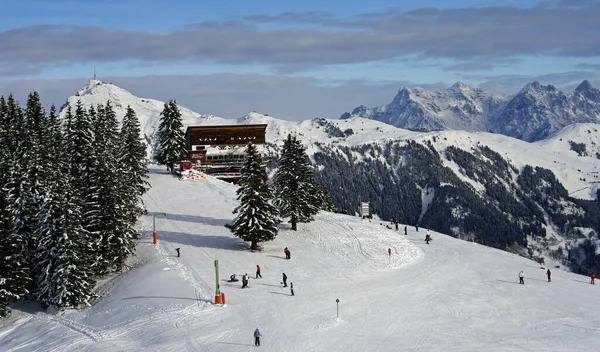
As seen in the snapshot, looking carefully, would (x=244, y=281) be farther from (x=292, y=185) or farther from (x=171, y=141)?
(x=171, y=141)

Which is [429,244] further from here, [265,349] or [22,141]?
[22,141]

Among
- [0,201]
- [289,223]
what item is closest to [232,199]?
[289,223]

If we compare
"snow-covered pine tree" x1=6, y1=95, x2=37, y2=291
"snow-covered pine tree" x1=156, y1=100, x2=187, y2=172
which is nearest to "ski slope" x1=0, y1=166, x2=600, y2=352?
"snow-covered pine tree" x1=6, y1=95, x2=37, y2=291

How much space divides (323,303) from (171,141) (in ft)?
218

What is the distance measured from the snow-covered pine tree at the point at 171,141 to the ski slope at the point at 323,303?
35.0 metres

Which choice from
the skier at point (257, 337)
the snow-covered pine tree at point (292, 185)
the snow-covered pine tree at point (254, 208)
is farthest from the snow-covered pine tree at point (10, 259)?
the snow-covered pine tree at point (292, 185)

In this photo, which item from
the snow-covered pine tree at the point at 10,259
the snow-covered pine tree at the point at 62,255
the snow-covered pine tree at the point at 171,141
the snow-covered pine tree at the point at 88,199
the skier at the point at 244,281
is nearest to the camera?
the snow-covered pine tree at the point at 10,259

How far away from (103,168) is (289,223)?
2583 centimetres

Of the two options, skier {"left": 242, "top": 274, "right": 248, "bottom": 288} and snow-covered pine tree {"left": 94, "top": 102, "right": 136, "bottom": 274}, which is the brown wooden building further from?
skier {"left": 242, "top": 274, "right": 248, "bottom": 288}

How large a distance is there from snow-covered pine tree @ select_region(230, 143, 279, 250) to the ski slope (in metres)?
2.15

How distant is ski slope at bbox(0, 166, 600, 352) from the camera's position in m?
44.6

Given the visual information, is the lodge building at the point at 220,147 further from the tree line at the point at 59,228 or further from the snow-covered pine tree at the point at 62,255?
the snow-covered pine tree at the point at 62,255

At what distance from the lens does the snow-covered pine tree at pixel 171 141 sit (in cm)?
10988

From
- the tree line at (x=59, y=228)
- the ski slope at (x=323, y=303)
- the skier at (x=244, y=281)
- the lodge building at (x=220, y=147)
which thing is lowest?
the ski slope at (x=323, y=303)
